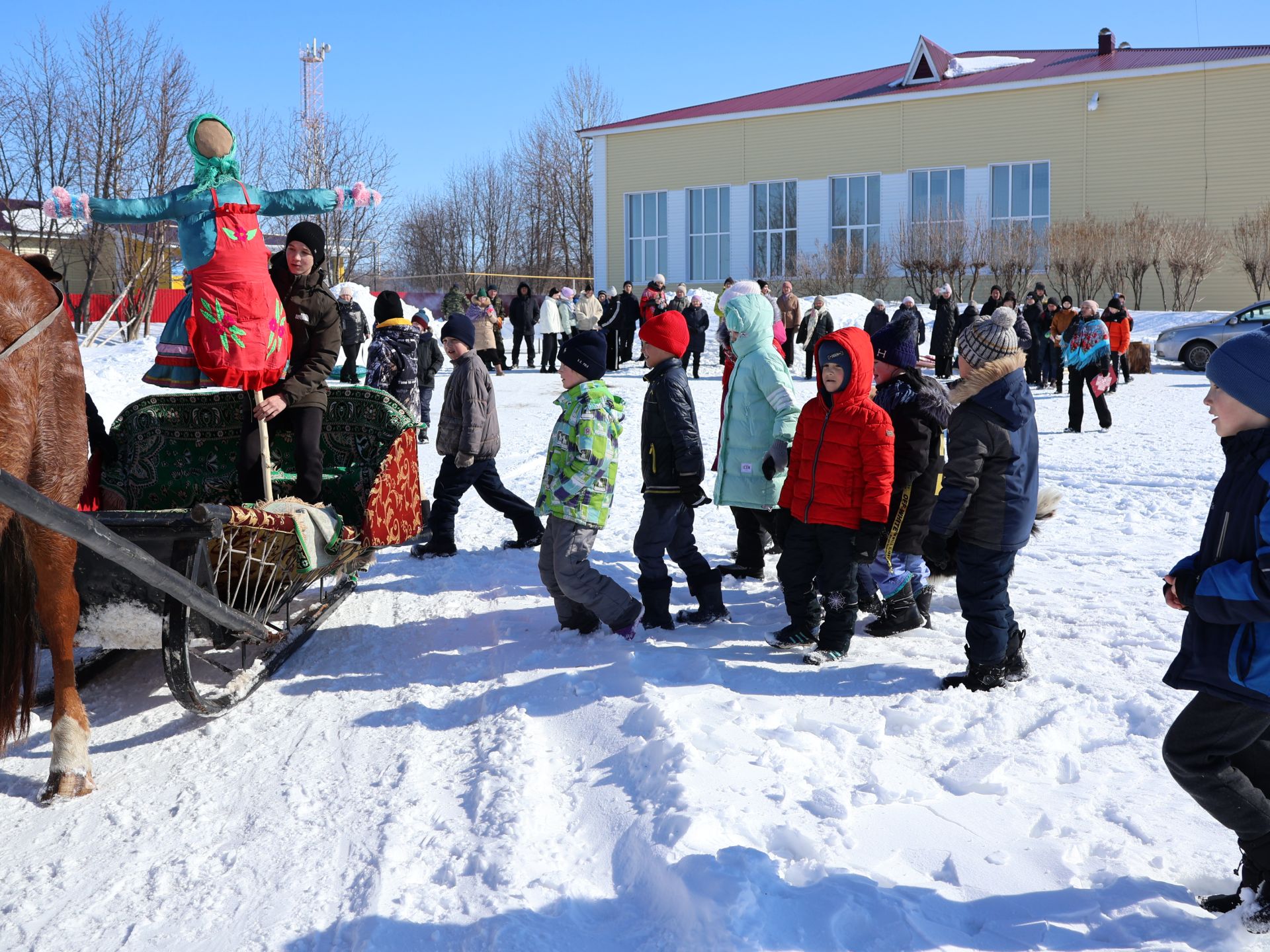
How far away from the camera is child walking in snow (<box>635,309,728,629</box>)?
5.36 m

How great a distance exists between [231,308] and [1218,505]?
411cm

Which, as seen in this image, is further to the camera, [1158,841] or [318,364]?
[318,364]

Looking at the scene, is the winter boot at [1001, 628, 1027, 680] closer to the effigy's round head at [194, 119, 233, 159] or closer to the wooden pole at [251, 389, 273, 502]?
the wooden pole at [251, 389, 273, 502]

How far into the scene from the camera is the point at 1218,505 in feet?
9.04

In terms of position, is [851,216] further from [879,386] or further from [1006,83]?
[879,386]

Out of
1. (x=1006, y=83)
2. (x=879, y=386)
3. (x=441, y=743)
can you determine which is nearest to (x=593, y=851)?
(x=441, y=743)

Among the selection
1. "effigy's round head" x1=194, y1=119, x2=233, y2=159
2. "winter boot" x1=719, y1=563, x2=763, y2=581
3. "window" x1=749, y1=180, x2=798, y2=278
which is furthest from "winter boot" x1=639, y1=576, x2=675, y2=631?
"window" x1=749, y1=180, x2=798, y2=278

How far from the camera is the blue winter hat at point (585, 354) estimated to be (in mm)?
5059

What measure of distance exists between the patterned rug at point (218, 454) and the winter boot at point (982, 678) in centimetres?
295

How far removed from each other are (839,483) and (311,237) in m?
3.02

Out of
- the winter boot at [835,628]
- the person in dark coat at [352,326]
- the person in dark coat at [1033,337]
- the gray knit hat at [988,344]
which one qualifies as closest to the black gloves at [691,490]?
the winter boot at [835,628]

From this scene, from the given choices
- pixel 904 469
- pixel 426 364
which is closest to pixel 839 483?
pixel 904 469

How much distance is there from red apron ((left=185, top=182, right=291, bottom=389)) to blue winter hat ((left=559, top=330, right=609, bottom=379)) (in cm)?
143

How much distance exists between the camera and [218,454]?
602 centimetres
